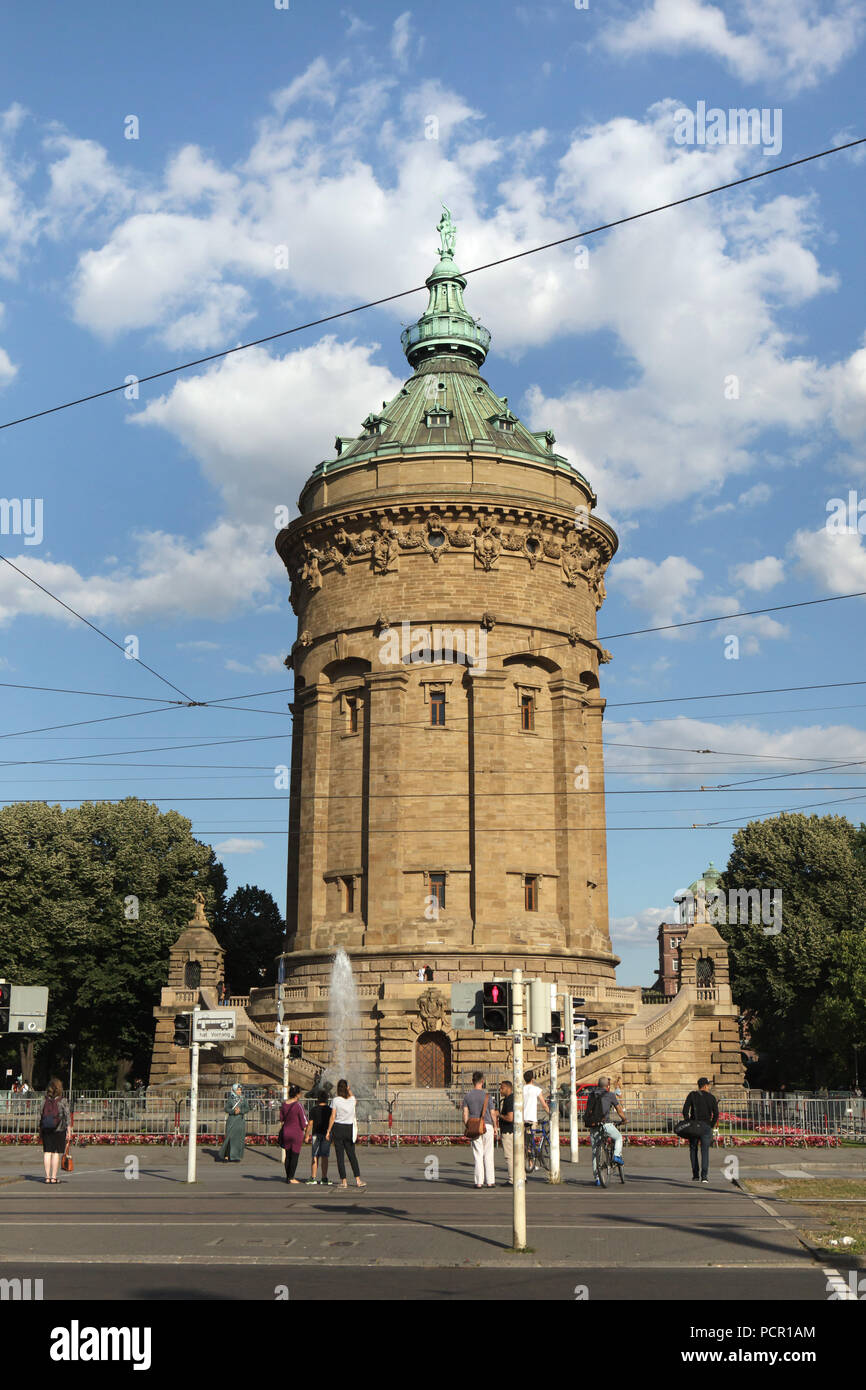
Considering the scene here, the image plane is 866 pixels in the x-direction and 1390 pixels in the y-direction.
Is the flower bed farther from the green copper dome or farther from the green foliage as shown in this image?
the green copper dome

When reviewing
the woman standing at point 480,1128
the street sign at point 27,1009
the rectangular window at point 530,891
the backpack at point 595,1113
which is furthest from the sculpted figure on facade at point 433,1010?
the street sign at point 27,1009

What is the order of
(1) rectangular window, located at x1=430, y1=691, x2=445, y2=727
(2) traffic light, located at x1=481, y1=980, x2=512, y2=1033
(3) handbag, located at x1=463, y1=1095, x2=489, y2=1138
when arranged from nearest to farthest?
(2) traffic light, located at x1=481, y1=980, x2=512, y2=1033
(3) handbag, located at x1=463, y1=1095, x2=489, y2=1138
(1) rectangular window, located at x1=430, y1=691, x2=445, y2=727

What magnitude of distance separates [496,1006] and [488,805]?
105 feet

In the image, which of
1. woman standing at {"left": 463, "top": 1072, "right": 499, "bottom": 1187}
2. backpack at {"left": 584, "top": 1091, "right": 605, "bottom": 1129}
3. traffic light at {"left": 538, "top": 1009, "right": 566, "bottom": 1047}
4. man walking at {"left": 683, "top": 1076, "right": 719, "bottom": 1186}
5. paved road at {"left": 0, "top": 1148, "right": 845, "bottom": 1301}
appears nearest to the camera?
paved road at {"left": 0, "top": 1148, "right": 845, "bottom": 1301}

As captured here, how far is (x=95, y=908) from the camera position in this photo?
194ft

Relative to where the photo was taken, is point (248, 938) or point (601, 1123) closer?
point (601, 1123)

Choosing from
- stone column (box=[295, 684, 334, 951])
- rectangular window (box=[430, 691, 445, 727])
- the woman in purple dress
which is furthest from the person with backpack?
rectangular window (box=[430, 691, 445, 727])

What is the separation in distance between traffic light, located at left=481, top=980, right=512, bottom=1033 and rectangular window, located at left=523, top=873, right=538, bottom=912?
32705 millimetres

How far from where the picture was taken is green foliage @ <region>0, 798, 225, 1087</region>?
5712 cm

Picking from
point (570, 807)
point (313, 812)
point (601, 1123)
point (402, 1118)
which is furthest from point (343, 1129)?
point (313, 812)

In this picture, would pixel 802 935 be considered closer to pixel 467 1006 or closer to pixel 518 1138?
pixel 467 1006

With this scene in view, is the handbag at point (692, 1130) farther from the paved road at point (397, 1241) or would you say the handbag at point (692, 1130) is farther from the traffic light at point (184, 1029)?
the traffic light at point (184, 1029)

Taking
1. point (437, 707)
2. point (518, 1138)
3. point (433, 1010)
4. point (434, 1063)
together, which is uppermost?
point (437, 707)
